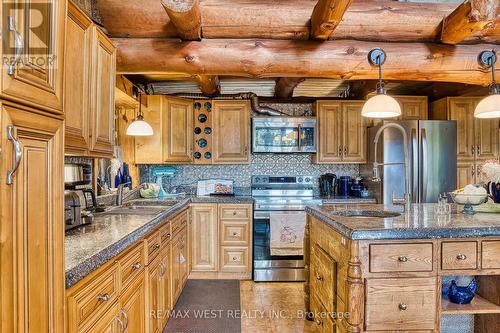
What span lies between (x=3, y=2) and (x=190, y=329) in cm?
255

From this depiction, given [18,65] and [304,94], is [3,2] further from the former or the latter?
[304,94]

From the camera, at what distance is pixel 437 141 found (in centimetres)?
389

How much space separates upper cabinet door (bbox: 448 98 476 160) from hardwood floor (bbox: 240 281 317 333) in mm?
2698

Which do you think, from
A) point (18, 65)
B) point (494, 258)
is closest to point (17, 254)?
point (18, 65)

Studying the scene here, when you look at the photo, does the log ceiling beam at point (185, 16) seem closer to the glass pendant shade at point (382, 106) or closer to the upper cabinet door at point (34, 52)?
the upper cabinet door at point (34, 52)

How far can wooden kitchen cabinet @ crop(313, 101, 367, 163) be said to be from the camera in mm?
4281

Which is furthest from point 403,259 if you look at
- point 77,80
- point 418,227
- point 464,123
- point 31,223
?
point 464,123

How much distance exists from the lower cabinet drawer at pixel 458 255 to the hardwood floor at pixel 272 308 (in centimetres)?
129

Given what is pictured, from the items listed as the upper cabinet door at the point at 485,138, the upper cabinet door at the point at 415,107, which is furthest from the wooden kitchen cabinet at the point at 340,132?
the upper cabinet door at the point at 485,138

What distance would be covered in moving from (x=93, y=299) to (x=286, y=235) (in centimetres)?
270

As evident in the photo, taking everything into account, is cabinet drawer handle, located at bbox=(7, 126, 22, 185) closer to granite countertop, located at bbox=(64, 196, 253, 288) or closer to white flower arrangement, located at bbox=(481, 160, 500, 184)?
granite countertop, located at bbox=(64, 196, 253, 288)

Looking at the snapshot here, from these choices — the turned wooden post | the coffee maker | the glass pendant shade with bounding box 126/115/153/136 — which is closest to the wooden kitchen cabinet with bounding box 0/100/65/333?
the coffee maker

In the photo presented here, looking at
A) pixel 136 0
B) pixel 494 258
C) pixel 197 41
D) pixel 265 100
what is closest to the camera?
pixel 494 258

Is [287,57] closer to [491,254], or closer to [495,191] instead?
[495,191]
